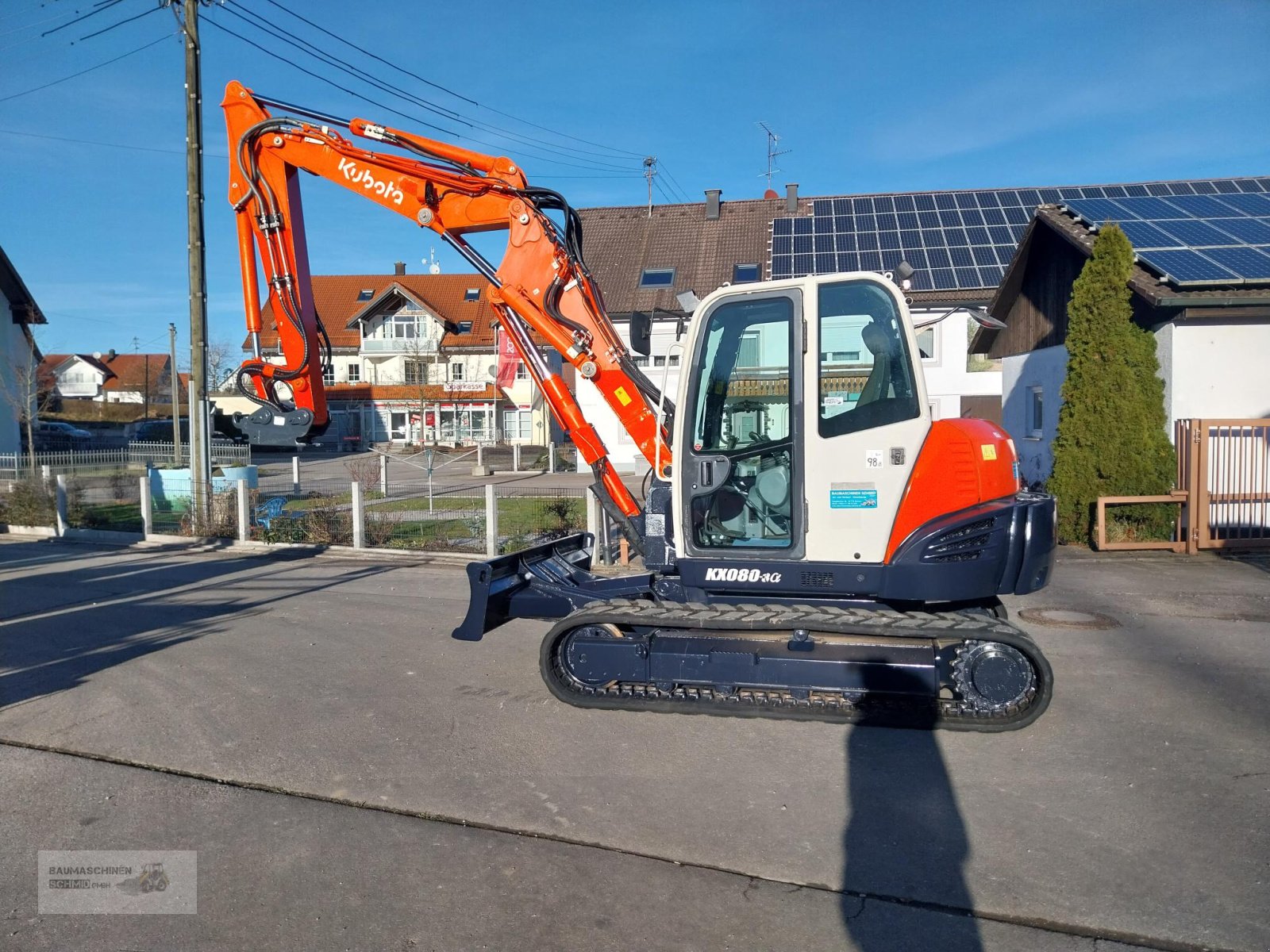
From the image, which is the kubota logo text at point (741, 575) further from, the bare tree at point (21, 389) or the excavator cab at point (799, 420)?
the bare tree at point (21, 389)

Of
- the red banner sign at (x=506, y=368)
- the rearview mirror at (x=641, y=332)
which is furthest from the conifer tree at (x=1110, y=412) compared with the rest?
the red banner sign at (x=506, y=368)

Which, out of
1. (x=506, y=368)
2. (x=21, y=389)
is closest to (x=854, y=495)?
(x=506, y=368)

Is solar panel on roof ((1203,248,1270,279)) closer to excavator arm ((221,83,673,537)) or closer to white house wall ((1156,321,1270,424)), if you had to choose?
white house wall ((1156,321,1270,424))

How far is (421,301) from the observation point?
171ft

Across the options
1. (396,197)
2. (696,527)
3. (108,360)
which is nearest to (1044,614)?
(696,527)

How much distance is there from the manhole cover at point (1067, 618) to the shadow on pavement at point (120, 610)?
785cm

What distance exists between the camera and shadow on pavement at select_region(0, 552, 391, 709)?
26.9 feet

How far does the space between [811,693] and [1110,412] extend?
31.5 ft

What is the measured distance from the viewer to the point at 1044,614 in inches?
382

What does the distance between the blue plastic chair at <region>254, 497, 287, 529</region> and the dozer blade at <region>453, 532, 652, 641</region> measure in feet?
31.8

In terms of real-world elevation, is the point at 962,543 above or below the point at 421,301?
below

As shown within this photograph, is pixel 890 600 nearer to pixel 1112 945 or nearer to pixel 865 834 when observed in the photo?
pixel 865 834

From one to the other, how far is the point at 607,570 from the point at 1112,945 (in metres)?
8.95

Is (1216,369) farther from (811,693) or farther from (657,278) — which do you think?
(657,278)
